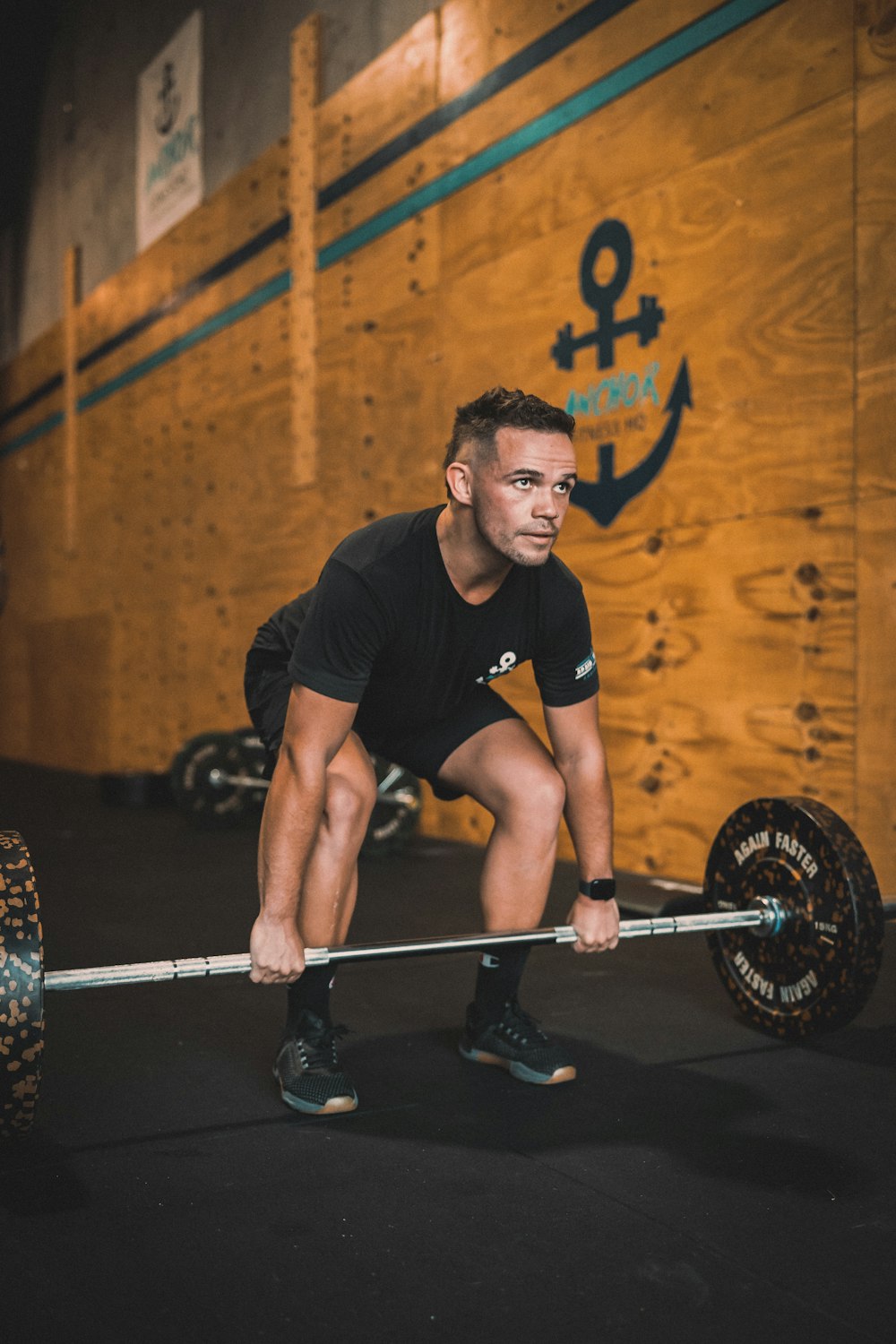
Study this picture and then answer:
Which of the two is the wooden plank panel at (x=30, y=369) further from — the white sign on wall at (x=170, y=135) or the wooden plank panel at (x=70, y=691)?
the wooden plank panel at (x=70, y=691)

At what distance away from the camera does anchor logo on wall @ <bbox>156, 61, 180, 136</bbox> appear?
6078 mm

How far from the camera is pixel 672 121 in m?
3.20

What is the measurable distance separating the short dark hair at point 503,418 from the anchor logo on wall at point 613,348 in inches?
69.8

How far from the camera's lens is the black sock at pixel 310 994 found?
168cm

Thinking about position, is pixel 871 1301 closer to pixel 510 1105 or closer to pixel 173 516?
pixel 510 1105

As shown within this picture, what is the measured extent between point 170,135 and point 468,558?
546 centimetres

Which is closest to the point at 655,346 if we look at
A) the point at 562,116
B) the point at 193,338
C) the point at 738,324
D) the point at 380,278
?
the point at 738,324

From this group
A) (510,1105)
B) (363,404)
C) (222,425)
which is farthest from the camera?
(222,425)

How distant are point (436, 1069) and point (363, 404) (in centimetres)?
323

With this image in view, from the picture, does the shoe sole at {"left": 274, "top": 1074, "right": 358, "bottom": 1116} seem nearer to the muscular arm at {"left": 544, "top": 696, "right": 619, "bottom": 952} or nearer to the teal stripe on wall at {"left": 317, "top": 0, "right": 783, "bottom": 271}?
the muscular arm at {"left": 544, "top": 696, "right": 619, "bottom": 952}

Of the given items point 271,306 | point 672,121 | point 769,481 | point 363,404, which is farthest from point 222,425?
point 769,481

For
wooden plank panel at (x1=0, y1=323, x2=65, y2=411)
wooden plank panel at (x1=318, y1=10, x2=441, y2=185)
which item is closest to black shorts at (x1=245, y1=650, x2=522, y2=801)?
wooden plank panel at (x1=318, y1=10, x2=441, y2=185)

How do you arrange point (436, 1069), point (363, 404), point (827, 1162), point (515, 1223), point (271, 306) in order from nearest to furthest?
point (515, 1223), point (827, 1162), point (436, 1069), point (363, 404), point (271, 306)

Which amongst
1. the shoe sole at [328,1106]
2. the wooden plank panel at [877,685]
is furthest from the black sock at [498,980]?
the wooden plank panel at [877,685]
